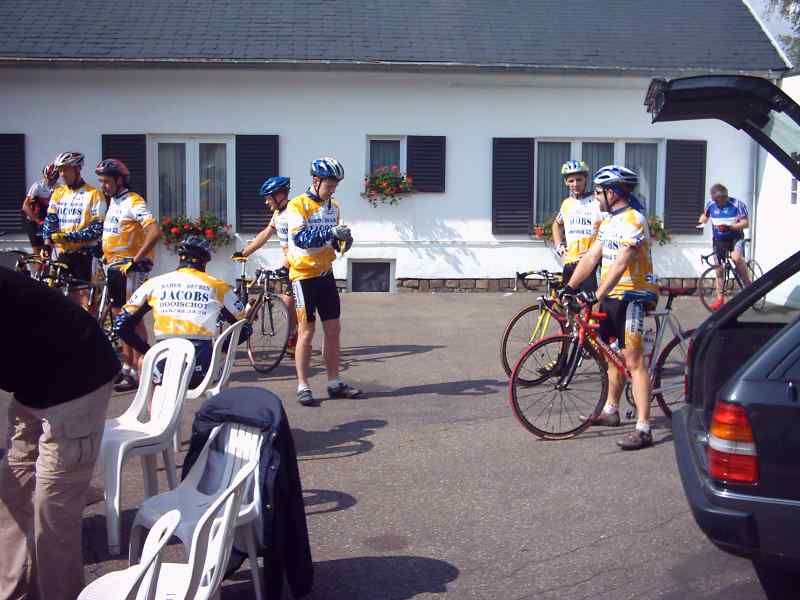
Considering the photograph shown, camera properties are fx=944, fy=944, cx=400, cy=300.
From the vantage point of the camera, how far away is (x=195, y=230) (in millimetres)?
14109

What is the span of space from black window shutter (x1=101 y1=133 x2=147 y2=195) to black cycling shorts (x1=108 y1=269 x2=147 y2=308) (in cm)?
590

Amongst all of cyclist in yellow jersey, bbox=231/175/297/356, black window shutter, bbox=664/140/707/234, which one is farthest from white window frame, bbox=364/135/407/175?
cyclist in yellow jersey, bbox=231/175/297/356

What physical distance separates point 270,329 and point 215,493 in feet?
17.3

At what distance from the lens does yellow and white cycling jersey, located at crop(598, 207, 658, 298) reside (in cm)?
658

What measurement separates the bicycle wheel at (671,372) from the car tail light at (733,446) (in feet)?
9.03

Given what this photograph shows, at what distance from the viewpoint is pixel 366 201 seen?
1437cm

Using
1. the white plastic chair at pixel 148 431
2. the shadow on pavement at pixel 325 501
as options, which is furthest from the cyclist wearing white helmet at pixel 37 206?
the shadow on pavement at pixel 325 501

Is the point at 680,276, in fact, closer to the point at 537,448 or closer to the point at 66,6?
the point at 537,448

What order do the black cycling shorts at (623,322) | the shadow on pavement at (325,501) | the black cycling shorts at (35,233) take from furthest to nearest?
the black cycling shorts at (35,233), the black cycling shorts at (623,322), the shadow on pavement at (325,501)

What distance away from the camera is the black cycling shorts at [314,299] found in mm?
7762

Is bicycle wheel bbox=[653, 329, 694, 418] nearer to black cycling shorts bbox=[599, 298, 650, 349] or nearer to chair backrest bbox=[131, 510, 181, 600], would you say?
black cycling shorts bbox=[599, 298, 650, 349]

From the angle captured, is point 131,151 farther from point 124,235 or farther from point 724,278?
point 724,278

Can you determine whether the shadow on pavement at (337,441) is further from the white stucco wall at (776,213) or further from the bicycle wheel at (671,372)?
the white stucco wall at (776,213)

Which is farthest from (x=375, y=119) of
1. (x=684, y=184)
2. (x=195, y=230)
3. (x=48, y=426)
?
(x=48, y=426)
